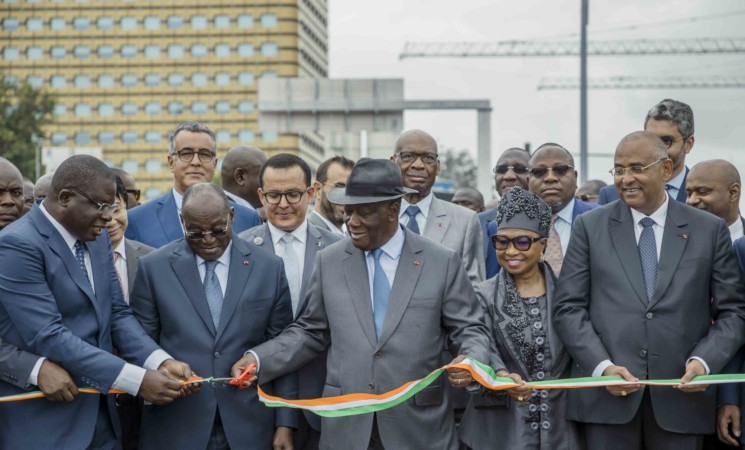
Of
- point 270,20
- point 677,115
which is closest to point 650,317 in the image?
point 677,115

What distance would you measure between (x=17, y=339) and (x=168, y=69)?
113 meters

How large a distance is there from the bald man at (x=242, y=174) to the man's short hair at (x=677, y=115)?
4.06 metres

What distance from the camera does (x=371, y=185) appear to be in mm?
7031

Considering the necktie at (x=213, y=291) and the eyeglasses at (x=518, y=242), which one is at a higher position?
the eyeglasses at (x=518, y=242)

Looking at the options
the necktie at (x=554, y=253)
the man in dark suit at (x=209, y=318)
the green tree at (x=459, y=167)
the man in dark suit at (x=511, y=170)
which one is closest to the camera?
the man in dark suit at (x=209, y=318)

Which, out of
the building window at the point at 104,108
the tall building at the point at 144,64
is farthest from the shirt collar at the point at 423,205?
the building window at the point at 104,108

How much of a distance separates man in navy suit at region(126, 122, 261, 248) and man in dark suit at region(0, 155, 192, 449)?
1661 mm

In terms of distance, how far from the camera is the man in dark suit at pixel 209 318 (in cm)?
723

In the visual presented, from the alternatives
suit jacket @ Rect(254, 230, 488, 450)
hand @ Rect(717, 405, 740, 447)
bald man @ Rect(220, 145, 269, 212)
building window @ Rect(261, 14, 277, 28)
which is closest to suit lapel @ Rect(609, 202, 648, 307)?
hand @ Rect(717, 405, 740, 447)

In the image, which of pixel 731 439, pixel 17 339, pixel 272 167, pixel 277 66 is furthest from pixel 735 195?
pixel 277 66

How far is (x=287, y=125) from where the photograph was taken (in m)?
36.7

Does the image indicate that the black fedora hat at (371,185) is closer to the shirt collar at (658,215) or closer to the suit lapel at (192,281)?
the suit lapel at (192,281)

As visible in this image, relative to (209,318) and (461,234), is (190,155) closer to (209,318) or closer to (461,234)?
(209,318)

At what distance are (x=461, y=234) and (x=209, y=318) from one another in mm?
2246
